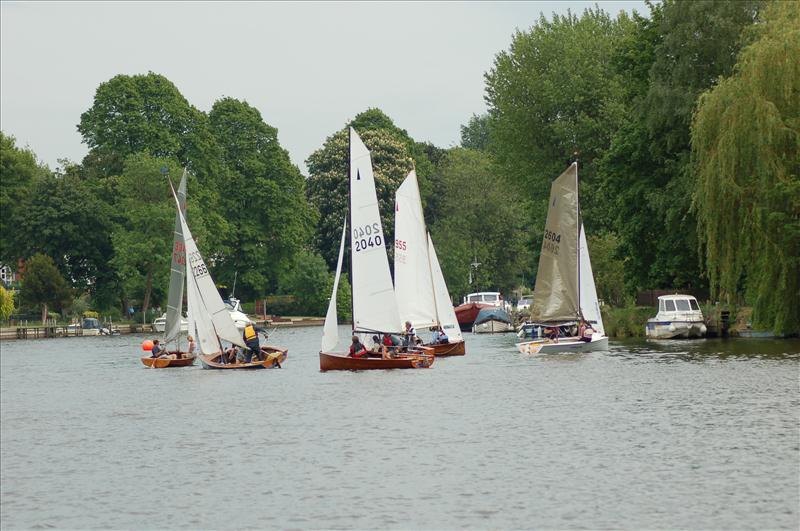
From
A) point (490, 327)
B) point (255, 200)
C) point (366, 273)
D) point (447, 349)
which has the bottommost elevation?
point (447, 349)

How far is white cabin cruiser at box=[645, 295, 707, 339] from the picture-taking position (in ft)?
236

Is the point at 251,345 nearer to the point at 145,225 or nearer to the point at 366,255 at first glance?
the point at 366,255

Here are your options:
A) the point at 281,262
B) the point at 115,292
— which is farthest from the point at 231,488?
the point at 281,262

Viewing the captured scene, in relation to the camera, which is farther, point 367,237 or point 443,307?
point 443,307

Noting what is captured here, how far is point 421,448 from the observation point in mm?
33125

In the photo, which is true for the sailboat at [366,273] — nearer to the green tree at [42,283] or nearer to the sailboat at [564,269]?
the sailboat at [564,269]

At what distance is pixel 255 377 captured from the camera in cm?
5722

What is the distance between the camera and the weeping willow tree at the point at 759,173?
5834cm

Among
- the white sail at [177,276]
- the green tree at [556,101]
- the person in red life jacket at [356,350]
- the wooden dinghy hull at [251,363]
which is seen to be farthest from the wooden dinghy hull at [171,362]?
the green tree at [556,101]

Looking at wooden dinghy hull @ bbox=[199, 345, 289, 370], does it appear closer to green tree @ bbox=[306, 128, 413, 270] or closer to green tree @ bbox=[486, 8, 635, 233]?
green tree @ bbox=[486, 8, 635, 233]

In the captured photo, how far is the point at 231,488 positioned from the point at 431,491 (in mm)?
4154

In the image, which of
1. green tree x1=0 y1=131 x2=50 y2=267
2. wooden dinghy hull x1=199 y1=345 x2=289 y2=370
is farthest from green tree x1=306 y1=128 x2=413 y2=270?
wooden dinghy hull x1=199 y1=345 x2=289 y2=370

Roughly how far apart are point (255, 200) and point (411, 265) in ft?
232

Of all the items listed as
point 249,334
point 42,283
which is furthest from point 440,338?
point 42,283
